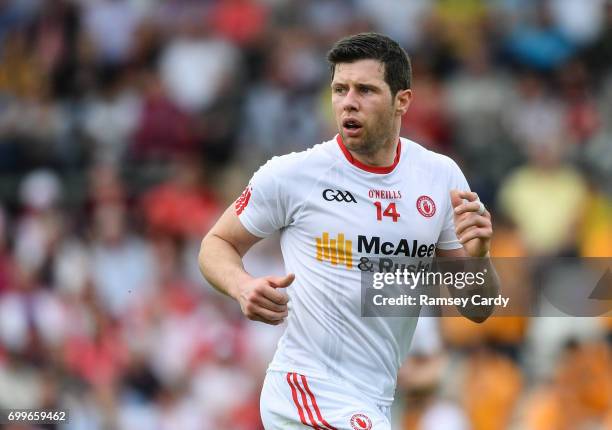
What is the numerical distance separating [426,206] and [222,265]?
3.30ft

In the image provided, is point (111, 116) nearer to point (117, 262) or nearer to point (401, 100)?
point (117, 262)

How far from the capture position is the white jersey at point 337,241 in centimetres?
589

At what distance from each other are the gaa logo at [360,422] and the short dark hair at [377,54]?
1518mm

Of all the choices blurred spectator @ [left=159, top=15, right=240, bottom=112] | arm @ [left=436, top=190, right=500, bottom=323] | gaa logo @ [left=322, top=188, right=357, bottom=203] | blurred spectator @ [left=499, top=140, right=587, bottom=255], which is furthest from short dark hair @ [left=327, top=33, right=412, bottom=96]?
blurred spectator @ [left=159, top=15, right=240, bottom=112]

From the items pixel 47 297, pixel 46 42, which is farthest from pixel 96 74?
pixel 47 297

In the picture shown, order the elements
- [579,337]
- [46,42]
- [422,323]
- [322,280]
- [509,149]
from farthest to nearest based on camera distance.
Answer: [46,42] → [509,149] → [579,337] → [422,323] → [322,280]

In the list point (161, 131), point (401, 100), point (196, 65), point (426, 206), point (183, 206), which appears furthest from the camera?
point (196, 65)

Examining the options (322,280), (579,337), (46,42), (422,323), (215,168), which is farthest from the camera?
(46,42)

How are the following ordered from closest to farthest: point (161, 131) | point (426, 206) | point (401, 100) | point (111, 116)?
point (426, 206), point (401, 100), point (161, 131), point (111, 116)

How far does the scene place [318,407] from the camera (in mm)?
5828

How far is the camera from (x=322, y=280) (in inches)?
233

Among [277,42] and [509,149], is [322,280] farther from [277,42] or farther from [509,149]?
[277,42]

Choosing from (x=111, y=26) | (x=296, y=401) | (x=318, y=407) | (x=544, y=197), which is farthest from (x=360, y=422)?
(x=111, y=26)

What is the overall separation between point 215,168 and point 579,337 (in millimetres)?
4759
